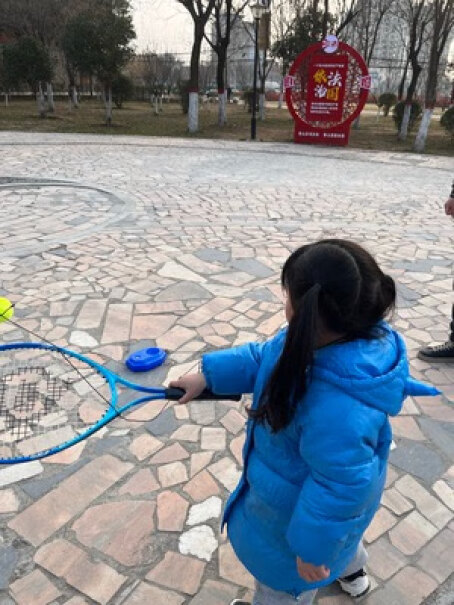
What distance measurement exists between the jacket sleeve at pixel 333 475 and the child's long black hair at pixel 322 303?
92 mm

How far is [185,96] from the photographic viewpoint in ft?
89.4

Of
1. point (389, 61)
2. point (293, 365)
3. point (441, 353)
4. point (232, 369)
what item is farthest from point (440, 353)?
point (389, 61)

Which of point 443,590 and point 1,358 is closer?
point 443,590

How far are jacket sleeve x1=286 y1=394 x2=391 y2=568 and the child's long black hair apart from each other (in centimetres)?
9

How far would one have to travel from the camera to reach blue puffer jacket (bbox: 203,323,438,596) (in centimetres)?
121

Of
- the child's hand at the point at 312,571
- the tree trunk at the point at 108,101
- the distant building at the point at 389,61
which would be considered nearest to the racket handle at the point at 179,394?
the child's hand at the point at 312,571

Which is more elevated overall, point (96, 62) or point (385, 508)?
point (96, 62)

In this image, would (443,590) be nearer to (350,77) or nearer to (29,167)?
(29,167)

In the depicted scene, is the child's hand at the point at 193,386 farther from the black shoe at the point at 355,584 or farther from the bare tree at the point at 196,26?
the bare tree at the point at 196,26

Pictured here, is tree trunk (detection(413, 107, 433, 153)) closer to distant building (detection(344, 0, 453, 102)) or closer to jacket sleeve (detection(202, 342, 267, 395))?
jacket sleeve (detection(202, 342, 267, 395))

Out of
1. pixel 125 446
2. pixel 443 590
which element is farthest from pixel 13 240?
pixel 443 590

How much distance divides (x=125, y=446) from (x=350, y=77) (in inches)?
598

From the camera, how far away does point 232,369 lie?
5.14 feet

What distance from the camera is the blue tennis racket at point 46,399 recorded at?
2.66 meters
